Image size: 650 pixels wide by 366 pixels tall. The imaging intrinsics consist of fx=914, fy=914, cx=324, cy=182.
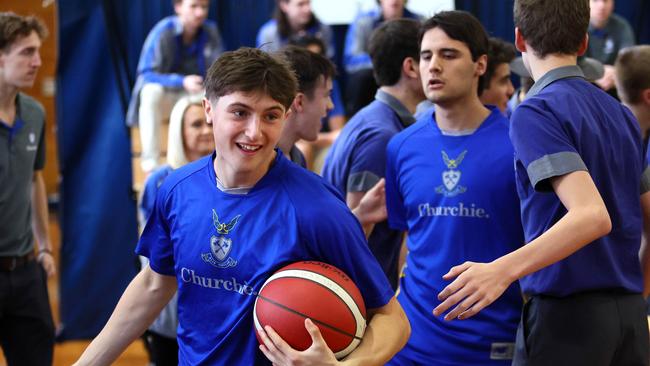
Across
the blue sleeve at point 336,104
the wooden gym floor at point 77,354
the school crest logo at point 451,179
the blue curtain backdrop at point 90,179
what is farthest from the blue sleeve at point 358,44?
the school crest logo at point 451,179

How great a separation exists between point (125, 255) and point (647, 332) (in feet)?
19.6

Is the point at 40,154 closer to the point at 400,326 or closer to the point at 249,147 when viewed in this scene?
the point at 249,147

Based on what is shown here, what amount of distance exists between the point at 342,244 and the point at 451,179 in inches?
42.4

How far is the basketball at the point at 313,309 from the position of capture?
A: 2637 mm

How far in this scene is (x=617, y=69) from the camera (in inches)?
174

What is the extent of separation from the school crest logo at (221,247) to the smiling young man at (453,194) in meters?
1.13

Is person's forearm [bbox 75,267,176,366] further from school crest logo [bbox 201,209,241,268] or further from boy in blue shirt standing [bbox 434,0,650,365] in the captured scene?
boy in blue shirt standing [bbox 434,0,650,365]

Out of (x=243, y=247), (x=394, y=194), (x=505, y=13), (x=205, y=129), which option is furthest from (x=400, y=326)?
(x=505, y=13)

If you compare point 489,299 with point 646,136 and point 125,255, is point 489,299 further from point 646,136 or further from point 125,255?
point 125,255

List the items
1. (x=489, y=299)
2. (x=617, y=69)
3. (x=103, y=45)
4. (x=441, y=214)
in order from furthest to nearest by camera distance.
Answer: (x=103, y=45), (x=617, y=69), (x=441, y=214), (x=489, y=299)

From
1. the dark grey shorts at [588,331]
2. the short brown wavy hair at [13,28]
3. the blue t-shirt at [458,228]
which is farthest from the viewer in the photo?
the short brown wavy hair at [13,28]

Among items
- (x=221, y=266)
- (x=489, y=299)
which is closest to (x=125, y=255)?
(x=221, y=266)

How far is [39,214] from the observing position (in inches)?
215

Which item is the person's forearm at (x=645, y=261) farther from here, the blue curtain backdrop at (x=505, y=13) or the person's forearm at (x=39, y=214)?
the blue curtain backdrop at (x=505, y=13)
